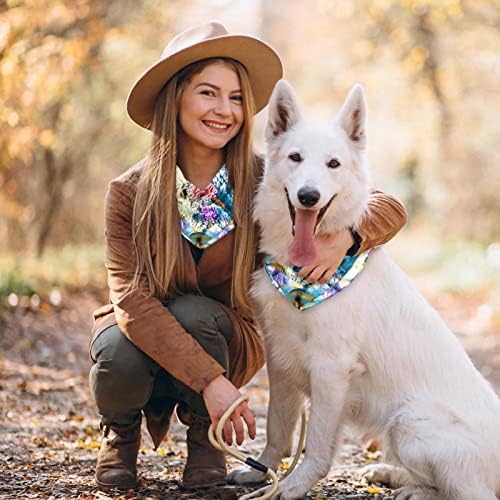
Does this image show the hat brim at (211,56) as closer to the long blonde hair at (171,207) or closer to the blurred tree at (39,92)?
the long blonde hair at (171,207)

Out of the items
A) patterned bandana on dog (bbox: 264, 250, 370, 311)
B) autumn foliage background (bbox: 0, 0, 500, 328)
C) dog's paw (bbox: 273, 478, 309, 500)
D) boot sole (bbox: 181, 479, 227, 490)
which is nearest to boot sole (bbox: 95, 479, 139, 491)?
boot sole (bbox: 181, 479, 227, 490)

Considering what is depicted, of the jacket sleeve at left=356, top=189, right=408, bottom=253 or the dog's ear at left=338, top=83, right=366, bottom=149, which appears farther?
the jacket sleeve at left=356, top=189, right=408, bottom=253

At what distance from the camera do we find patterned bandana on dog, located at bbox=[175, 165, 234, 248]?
327 cm

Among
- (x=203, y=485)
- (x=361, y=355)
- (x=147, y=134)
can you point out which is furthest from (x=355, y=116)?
(x=147, y=134)

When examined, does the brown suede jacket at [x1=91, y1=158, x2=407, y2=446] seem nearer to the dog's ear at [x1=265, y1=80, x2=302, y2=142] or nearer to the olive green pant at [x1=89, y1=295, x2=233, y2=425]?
the olive green pant at [x1=89, y1=295, x2=233, y2=425]

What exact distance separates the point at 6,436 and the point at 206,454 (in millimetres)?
1313

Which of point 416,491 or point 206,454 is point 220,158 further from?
point 416,491

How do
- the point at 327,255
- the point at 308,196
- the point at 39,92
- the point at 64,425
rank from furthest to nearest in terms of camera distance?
the point at 39,92 → the point at 64,425 → the point at 327,255 → the point at 308,196

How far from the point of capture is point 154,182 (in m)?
3.20

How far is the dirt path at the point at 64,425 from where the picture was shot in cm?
313

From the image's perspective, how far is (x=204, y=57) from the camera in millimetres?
3201

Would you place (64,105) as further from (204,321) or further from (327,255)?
(327,255)

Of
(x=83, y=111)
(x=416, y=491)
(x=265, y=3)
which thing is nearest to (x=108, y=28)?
(x=83, y=111)

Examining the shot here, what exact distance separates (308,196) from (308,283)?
39cm
